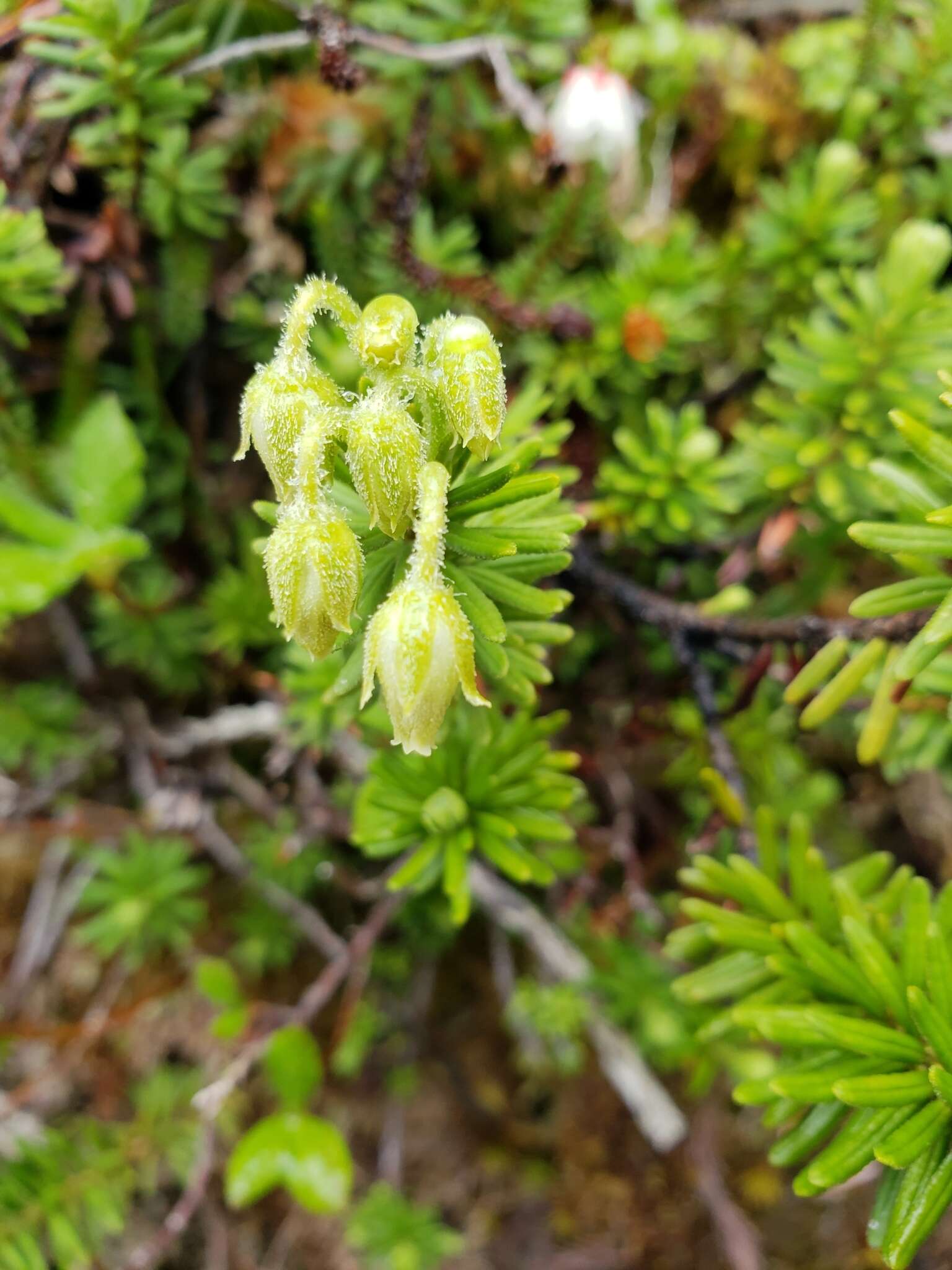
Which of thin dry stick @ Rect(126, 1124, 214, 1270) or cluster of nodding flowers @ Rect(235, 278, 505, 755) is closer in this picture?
cluster of nodding flowers @ Rect(235, 278, 505, 755)

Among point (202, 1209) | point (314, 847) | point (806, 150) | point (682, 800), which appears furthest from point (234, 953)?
point (806, 150)

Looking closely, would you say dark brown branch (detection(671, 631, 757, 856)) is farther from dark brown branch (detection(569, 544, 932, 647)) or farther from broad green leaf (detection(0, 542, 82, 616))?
broad green leaf (detection(0, 542, 82, 616))

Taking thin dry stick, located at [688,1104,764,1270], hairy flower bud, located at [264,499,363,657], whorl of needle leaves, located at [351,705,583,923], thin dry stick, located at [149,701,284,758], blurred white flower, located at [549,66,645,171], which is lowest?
thin dry stick, located at [688,1104,764,1270]

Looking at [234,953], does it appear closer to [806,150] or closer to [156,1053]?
[156,1053]

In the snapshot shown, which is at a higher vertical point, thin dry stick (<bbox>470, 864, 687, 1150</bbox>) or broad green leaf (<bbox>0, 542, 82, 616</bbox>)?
broad green leaf (<bbox>0, 542, 82, 616</bbox>)

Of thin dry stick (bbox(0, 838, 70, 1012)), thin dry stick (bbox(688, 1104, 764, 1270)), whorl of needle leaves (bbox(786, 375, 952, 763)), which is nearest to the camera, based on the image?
whorl of needle leaves (bbox(786, 375, 952, 763))

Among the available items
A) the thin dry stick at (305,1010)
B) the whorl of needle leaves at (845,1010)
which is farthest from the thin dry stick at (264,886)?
the whorl of needle leaves at (845,1010)

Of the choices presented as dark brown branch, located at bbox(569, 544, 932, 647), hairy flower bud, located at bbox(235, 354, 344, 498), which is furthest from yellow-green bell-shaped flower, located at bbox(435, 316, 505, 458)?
dark brown branch, located at bbox(569, 544, 932, 647)
